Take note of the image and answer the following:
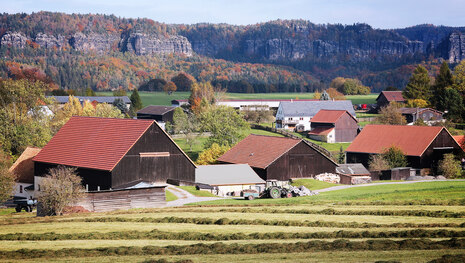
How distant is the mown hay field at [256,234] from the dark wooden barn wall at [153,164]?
1436 cm

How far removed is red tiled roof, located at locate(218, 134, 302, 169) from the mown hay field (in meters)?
25.0

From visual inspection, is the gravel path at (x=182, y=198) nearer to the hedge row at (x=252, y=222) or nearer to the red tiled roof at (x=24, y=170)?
the hedge row at (x=252, y=222)

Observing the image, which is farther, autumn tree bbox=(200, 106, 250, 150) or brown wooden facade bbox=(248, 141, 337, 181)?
autumn tree bbox=(200, 106, 250, 150)

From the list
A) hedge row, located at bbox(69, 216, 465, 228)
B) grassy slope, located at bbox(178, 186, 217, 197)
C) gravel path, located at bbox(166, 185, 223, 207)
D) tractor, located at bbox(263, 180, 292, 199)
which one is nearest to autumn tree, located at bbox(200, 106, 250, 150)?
grassy slope, located at bbox(178, 186, 217, 197)

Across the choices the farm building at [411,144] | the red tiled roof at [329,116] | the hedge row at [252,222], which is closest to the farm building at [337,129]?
the red tiled roof at [329,116]

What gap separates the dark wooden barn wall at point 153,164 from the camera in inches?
2223

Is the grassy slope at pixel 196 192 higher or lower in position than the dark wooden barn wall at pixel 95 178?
lower

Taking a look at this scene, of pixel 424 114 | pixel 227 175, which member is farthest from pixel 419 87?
pixel 227 175

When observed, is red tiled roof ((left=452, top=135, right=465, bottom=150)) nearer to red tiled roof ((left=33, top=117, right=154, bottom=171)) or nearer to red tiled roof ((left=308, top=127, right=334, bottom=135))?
red tiled roof ((left=308, top=127, right=334, bottom=135))

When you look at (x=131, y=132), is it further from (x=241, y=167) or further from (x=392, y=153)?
(x=392, y=153)

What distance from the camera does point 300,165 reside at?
2719 inches

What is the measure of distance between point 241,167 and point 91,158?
1647cm

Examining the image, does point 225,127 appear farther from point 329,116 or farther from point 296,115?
point 296,115

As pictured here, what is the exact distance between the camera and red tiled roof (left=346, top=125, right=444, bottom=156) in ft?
252
